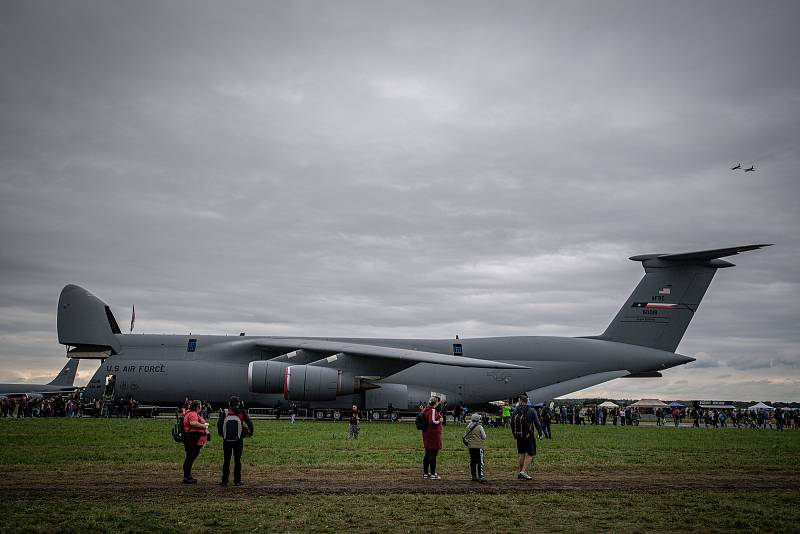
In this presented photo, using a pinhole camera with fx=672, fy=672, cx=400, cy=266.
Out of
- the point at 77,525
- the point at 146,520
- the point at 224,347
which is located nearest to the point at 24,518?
the point at 77,525

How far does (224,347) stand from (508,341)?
12916 mm

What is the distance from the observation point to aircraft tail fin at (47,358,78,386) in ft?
192

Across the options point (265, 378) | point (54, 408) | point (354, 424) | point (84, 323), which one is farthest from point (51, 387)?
point (354, 424)

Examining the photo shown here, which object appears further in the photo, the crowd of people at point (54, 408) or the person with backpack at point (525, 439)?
the crowd of people at point (54, 408)

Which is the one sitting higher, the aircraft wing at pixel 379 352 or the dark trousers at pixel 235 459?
the aircraft wing at pixel 379 352

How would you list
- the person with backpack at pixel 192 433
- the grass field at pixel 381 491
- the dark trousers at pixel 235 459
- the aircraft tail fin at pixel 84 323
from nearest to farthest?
the grass field at pixel 381 491 < the dark trousers at pixel 235 459 < the person with backpack at pixel 192 433 < the aircraft tail fin at pixel 84 323

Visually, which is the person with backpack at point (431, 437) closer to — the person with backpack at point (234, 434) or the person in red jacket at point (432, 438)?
the person in red jacket at point (432, 438)

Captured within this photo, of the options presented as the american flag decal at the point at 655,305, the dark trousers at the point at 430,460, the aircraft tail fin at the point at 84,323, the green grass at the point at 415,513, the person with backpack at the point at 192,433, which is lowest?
the green grass at the point at 415,513

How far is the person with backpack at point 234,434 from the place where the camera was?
32.9 feet

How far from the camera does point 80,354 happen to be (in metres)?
31.1

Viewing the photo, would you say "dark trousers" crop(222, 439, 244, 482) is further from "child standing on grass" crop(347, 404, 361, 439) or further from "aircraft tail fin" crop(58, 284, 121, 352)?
"aircraft tail fin" crop(58, 284, 121, 352)

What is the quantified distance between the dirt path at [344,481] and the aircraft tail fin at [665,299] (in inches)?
780

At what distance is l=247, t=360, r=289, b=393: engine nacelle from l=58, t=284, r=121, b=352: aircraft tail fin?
26.0 ft

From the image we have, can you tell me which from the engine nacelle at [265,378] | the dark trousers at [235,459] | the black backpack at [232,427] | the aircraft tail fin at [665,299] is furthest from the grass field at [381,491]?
the aircraft tail fin at [665,299]
